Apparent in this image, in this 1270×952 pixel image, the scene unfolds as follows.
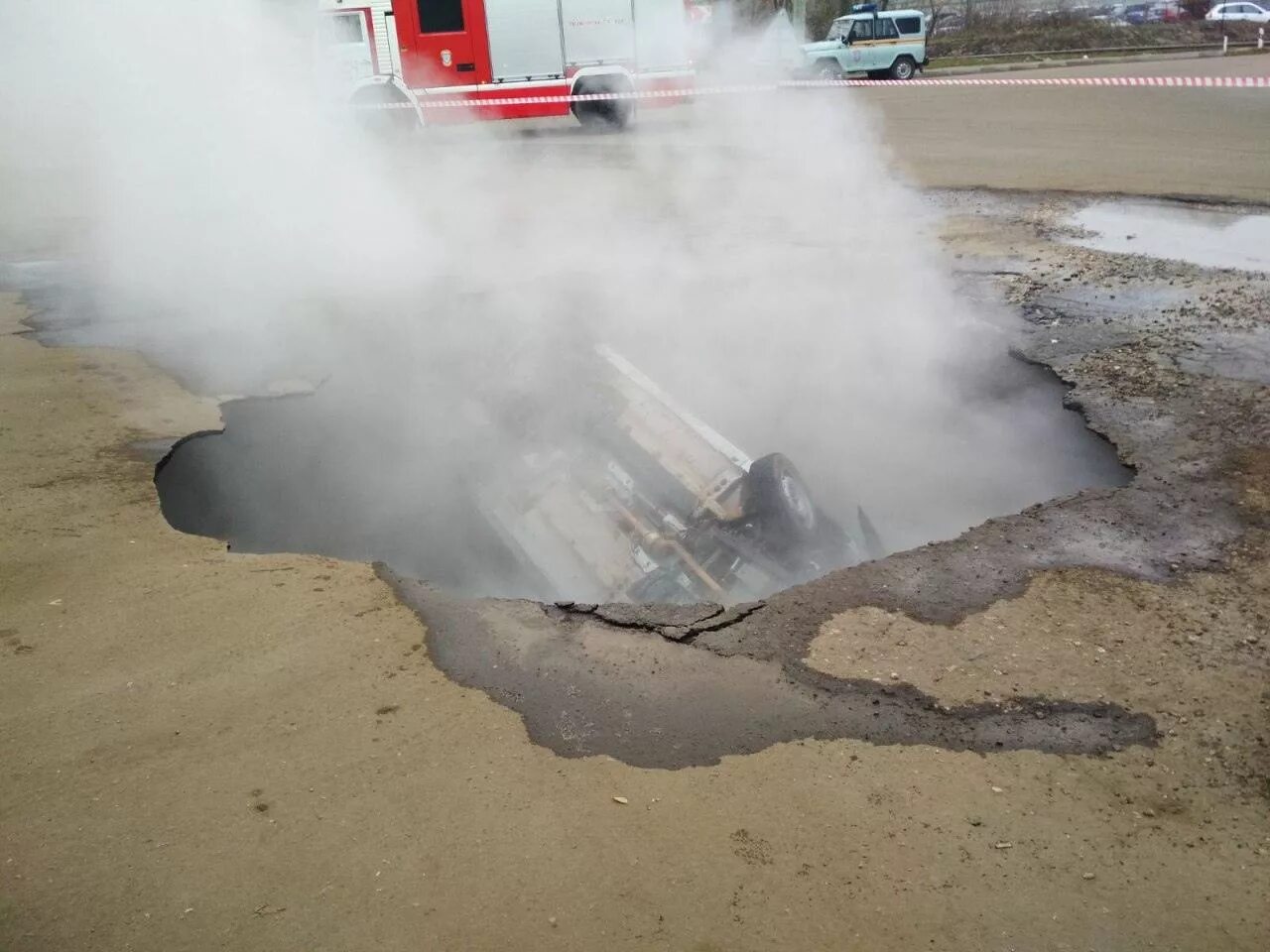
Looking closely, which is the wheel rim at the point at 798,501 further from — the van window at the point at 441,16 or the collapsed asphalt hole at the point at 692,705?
the van window at the point at 441,16

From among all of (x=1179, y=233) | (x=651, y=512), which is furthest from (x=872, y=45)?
(x=651, y=512)

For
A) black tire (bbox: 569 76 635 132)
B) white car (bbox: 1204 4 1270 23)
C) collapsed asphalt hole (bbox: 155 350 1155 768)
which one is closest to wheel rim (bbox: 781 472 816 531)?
collapsed asphalt hole (bbox: 155 350 1155 768)

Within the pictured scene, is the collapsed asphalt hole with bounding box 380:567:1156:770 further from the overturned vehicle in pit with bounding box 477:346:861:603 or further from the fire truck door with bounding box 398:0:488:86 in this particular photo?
the fire truck door with bounding box 398:0:488:86

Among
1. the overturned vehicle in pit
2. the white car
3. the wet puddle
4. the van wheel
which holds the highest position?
the white car

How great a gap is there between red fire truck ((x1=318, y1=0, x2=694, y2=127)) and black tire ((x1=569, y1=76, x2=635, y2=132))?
0.7 inches

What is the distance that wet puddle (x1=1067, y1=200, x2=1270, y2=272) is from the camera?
6129mm

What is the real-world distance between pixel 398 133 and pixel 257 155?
3.03 m

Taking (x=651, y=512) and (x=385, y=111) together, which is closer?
(x=651, y=512)

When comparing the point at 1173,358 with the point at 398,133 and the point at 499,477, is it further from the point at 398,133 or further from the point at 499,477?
the point at 398,133

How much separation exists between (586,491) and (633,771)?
209 centimetres

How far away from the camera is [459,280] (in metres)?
6.40

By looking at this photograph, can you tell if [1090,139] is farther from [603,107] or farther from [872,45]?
[872,45]

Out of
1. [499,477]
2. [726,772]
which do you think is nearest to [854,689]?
[726,772]

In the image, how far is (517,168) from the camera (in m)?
10.6
